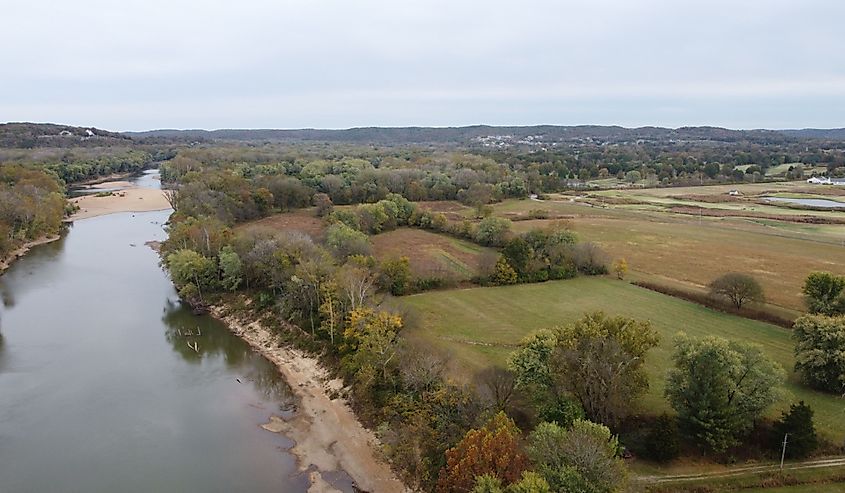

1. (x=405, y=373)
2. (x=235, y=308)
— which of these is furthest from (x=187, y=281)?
(x=405, y=373)

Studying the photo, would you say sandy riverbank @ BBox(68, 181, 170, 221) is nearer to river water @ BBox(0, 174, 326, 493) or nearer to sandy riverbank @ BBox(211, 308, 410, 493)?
river water @ BBox(0, 174, 326, 493)

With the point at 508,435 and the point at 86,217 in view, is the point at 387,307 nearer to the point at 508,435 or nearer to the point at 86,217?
the point at 508,435

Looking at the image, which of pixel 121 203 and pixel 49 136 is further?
pixel 49 136

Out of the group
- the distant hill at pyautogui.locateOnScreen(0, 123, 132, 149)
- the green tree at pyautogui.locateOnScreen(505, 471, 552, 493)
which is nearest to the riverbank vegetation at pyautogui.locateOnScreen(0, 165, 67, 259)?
the green tree at pyautogui.locateOnScreen(505, 471, 552, 493)

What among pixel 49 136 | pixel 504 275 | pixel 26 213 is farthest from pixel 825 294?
pixel 49 136

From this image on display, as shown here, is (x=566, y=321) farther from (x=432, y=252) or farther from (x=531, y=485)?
(x=432, y=252)

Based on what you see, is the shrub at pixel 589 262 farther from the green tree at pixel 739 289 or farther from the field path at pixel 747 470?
the field path at pixel 747 470
